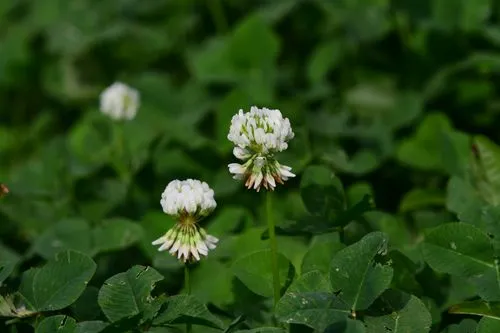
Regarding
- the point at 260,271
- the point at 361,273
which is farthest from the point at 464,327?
the point at 260,271

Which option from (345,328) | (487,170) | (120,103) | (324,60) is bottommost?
(345,328)

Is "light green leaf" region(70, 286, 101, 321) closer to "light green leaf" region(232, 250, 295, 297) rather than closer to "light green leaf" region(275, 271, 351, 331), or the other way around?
"light green leaf" region(232, 250, 295, 297)

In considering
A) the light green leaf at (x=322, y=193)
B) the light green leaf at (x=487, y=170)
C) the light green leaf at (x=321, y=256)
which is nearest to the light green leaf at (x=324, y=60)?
the light green leaf at (x=487, y=170)

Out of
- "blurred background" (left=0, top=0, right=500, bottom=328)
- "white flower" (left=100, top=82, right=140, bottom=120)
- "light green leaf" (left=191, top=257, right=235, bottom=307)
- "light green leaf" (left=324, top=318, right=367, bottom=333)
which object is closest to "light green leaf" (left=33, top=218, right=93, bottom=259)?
"blurred background" (left=0, top=0, right=500, bottom=328)

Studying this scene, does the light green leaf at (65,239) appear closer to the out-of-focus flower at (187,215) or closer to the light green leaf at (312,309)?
the out-of-focus flower at (187,215)

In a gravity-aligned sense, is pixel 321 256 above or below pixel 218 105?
below

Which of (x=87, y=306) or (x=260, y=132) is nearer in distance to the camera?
(x=260, y=132)

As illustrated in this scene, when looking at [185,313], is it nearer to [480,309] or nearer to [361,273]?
[361,273]
